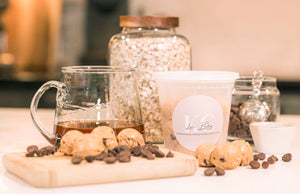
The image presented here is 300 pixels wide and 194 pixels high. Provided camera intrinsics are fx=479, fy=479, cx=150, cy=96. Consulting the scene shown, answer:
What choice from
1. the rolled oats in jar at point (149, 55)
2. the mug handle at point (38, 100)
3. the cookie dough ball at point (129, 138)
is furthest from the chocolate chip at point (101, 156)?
the rolled oats in jar at point (149, 55)

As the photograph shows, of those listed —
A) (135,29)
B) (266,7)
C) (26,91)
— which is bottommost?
(26,91)

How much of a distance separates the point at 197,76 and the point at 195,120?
9 cm

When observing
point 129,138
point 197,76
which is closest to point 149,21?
point 197,76

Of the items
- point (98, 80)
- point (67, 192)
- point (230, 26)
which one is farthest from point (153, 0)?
point (67, 192)

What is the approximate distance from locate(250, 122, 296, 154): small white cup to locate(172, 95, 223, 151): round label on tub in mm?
111

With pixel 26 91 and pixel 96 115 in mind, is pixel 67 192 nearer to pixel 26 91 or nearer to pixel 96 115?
pixel 96 115

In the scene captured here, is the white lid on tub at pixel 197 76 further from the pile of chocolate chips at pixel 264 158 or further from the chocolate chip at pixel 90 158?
the chocolate chip at pixel 90 158

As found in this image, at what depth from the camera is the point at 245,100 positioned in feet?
3.87

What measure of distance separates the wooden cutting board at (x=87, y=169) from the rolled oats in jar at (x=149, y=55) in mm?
301

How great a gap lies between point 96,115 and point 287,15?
2694mm

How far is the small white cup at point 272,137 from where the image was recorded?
3.36ft

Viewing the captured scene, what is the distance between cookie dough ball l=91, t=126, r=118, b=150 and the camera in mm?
865

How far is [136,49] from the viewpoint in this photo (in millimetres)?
1143

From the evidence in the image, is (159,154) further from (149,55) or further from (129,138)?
(149,55)
